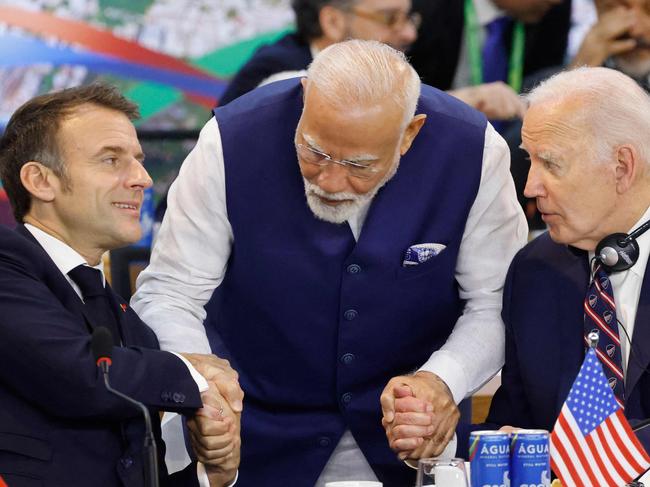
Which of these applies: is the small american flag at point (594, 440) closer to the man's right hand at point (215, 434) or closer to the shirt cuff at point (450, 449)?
the shirt cuff at point (450, 449)

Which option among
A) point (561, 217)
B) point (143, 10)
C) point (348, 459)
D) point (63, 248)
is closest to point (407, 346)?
point (348, 459)

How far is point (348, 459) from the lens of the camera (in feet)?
10.4

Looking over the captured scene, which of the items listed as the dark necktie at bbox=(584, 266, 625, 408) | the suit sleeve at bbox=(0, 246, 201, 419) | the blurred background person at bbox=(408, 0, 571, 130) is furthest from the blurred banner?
the suit sleeve at bbox=(0, 246, 201, 419)

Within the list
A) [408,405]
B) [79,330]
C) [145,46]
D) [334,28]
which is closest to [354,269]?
[408,405]

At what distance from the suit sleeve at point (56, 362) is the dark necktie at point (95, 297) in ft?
0.41

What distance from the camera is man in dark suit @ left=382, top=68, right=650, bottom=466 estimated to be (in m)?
2.89

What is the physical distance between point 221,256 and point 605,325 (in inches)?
36.1

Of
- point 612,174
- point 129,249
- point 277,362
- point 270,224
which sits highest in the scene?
point 612,174

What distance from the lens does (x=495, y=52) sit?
5395 mm

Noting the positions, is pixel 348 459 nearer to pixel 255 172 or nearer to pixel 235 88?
pixel 255 172

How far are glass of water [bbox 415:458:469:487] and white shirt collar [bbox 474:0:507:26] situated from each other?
3.15 metres

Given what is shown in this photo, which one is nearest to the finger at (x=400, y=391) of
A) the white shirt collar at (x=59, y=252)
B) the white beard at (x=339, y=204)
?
the white beard at (x=339, y=204)

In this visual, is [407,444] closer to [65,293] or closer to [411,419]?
[411,419]

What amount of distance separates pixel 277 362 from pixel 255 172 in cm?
46
